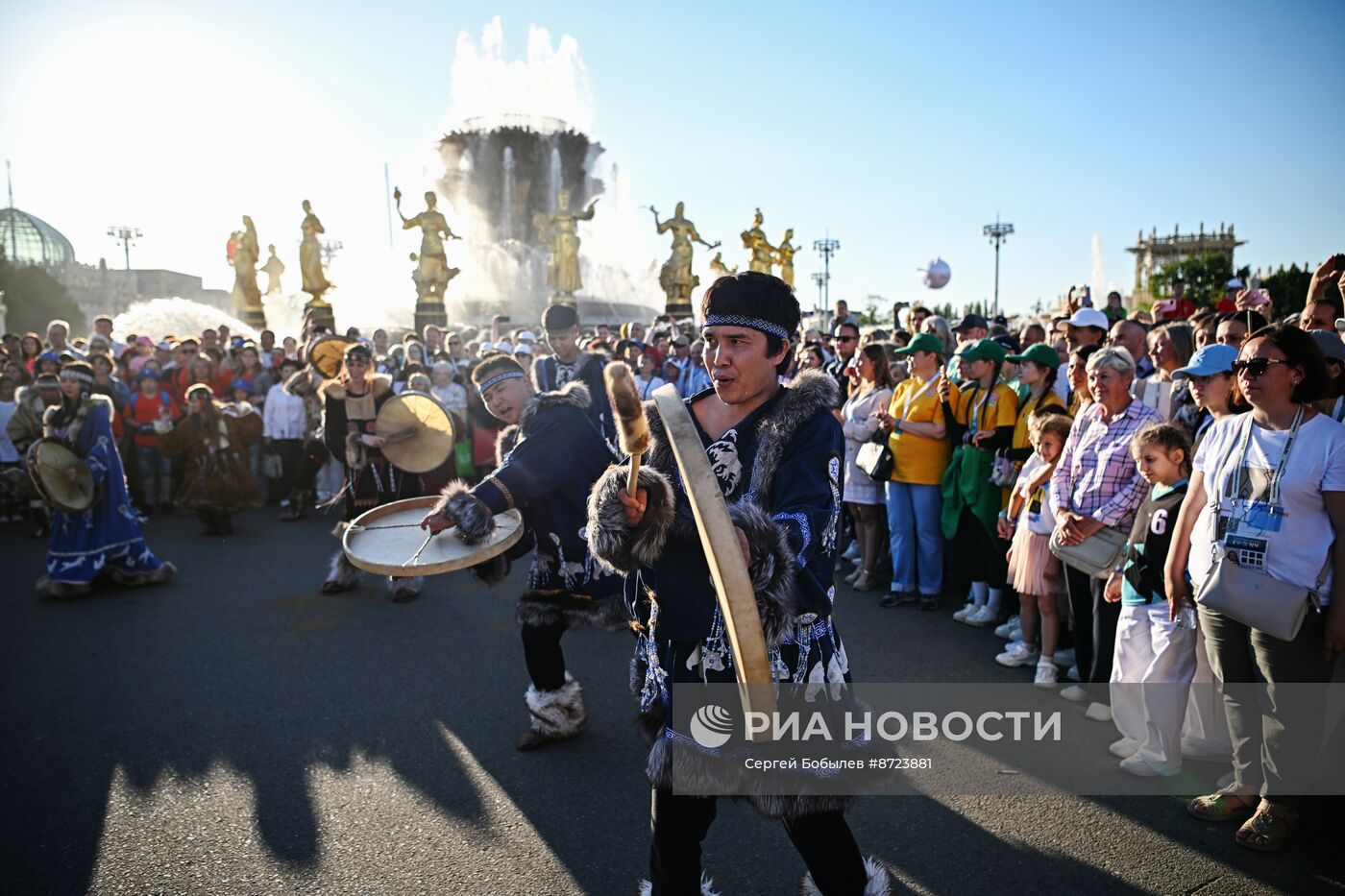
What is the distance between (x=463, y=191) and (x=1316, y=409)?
43.1m

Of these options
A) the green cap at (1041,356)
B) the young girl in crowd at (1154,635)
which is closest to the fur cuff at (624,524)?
the young girl in crowd at (1154,635)

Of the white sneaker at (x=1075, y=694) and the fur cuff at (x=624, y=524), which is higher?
the fur cuff at (x=624, y=524)

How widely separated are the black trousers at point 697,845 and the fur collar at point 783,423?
0.93 m

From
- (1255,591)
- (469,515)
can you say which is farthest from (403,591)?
(1255,591)

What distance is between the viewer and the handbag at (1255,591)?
2.95 meters

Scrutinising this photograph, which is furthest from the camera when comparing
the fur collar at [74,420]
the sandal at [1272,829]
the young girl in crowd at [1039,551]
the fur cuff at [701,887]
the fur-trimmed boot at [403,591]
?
the fur collar at [74,420]

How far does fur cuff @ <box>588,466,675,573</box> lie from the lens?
1.94 m

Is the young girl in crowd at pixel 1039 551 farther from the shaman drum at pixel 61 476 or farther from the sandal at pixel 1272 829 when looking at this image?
the shaman drum at pixel 61 476

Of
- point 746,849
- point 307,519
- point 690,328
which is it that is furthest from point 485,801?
point 690,328

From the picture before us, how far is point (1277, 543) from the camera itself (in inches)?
118

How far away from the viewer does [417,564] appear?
119 inches

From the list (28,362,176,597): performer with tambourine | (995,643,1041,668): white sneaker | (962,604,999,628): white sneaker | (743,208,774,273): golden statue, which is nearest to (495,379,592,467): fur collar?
(995,643,1041,668): white sneaker

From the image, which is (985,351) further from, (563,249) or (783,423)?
(563,249)

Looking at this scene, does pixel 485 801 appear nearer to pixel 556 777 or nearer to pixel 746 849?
pixel 556 777
